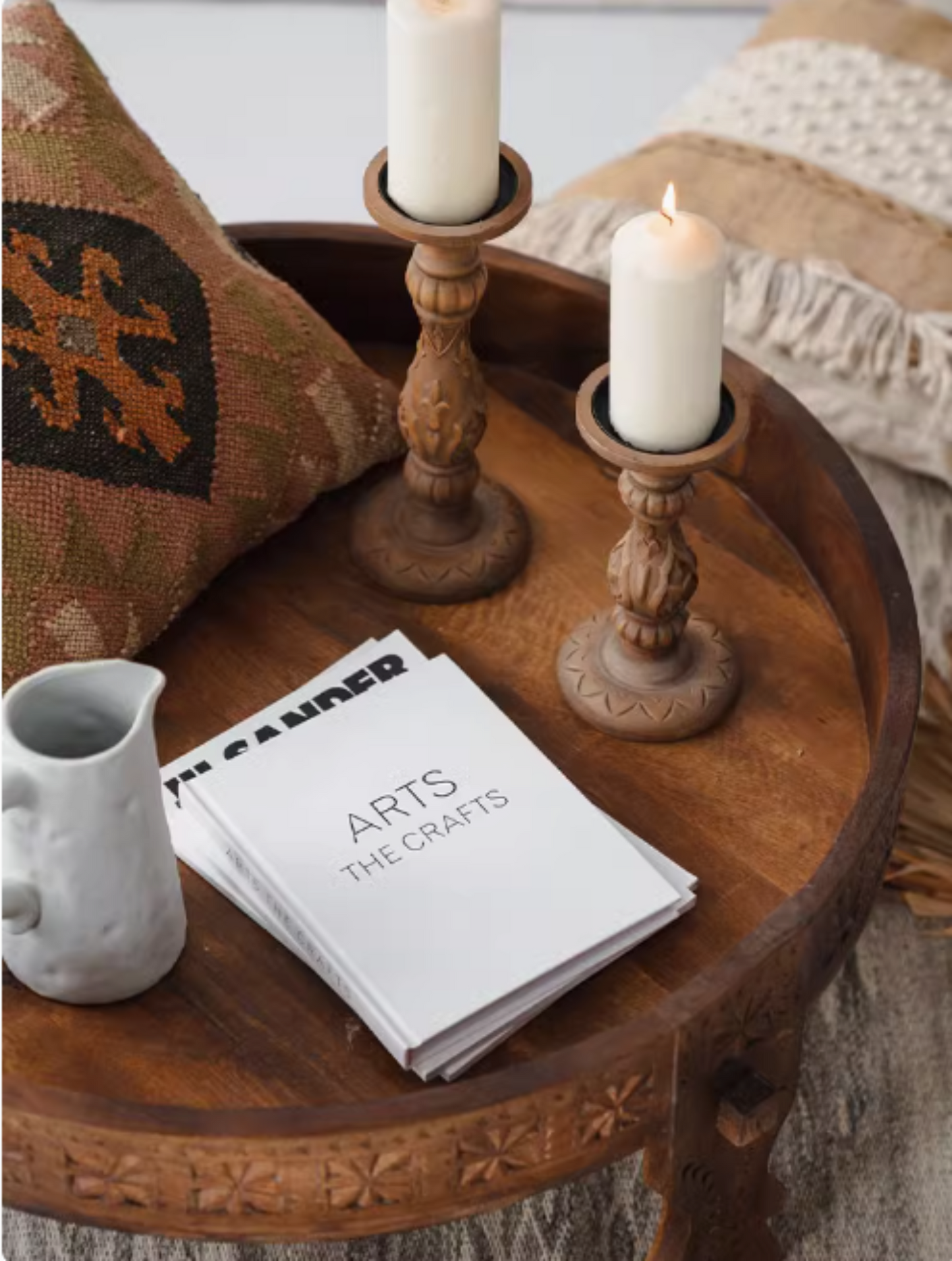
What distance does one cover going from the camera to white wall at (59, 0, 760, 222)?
1551mm

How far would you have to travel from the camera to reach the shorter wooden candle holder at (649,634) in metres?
0.84

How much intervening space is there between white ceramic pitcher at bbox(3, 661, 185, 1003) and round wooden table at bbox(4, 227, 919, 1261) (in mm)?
41

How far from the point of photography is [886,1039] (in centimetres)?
115

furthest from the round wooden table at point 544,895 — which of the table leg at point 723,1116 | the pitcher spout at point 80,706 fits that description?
the pitcher spout at point 80,706

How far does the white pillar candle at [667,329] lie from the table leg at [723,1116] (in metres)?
0.23

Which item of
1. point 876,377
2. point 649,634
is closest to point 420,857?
point 649,634

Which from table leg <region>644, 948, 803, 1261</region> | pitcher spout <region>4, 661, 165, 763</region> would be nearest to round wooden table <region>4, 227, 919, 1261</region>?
table leg <region>644, 948, 803, 1261</region>

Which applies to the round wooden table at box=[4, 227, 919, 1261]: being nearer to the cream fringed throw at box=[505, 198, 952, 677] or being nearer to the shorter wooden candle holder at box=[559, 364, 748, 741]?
the shorter wooden candle holder at box=[559, 364, 748, 741]

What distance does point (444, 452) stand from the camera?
961mm

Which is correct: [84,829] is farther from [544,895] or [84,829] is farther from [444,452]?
[444,452]

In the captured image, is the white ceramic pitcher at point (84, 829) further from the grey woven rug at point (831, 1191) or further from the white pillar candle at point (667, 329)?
the grey woven rug at point (831, 1191)

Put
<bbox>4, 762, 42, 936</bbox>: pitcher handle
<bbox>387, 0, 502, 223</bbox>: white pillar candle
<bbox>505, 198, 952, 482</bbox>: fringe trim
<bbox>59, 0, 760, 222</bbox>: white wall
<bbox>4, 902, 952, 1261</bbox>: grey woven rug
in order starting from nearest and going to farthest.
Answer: <bbox>4, 762, 42, 936</bbox>: pitcher handle, <bbox>387, 0, 502, 223</bbox>: white pillar candle, <bbox>4, 902, 952, 1261</bbox>: grey woven rug, <bbox>505, 198, 952, 482</bbox>: fringe trim, <bbox>59, 0, 760, 222</bbox>: white wall

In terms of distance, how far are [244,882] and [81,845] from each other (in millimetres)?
128

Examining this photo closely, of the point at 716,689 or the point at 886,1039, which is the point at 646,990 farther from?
the point at 886,1039
